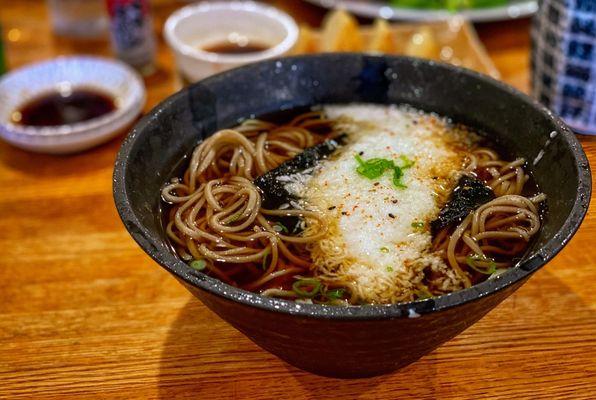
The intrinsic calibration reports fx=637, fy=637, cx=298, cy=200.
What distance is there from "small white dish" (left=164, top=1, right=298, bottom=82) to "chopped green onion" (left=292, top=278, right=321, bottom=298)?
4.98 ft

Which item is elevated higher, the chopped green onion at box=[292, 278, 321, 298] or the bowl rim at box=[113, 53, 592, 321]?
the bowl rim at box=[113, 53, 592, 321]

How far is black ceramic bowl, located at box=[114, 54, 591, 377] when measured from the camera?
48.2 inches

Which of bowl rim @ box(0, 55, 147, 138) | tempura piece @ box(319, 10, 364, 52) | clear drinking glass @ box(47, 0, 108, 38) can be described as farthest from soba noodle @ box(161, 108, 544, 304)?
clear drinking glass @ box(47, 0, 108, 38)

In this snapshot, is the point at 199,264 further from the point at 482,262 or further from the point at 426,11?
the point at 426,11

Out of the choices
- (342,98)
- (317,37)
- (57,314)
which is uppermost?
(342,98)

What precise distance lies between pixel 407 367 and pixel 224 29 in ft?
6.94

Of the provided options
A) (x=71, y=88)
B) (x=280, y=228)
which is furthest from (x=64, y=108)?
(x=280, y=228)

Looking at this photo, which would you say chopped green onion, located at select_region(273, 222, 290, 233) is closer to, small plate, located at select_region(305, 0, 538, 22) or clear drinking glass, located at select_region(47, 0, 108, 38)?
small plate, located at select_region(305, 0, 538, 22)

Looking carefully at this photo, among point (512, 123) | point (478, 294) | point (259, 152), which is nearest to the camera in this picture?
point (478, 294)

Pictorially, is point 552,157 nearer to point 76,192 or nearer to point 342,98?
point 342,98

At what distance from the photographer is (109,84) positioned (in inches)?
114

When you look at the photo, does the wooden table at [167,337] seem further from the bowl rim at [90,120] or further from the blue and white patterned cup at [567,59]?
the blue and white patterned cup at [567,59]

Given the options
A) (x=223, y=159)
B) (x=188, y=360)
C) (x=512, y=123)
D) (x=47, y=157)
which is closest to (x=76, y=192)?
(x=47, y=157)

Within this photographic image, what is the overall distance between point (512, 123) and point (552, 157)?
214 millimetres
